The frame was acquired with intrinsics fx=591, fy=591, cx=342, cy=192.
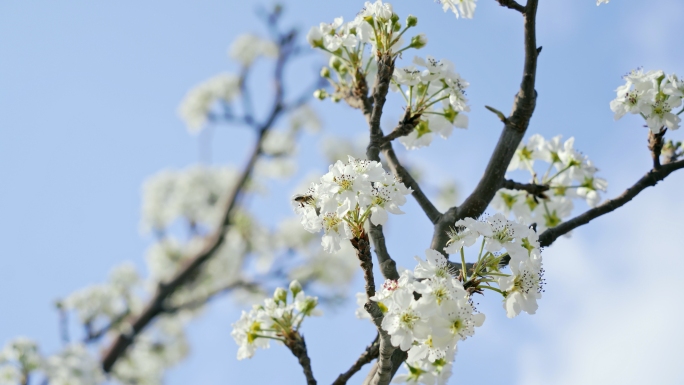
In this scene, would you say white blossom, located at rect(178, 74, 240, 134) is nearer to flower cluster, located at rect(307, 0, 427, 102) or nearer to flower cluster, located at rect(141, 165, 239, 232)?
flower cluster, located at rect(141, 165, 239, 232)

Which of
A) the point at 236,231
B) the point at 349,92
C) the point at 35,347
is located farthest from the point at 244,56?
the point at 349,92

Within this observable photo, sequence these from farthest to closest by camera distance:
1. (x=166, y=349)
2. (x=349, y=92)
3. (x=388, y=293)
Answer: (x=166, y=349)
(x=349, y=92)
(x=388, y=293)

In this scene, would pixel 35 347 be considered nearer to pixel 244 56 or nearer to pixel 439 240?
pixel 439 240

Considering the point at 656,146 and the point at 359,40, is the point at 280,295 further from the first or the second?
the point at 656,146

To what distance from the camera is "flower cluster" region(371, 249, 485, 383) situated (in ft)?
5.98

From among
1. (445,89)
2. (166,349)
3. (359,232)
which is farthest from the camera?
(166,349)

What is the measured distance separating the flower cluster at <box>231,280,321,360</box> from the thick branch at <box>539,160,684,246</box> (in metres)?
1.18

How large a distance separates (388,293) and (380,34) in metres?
1.30

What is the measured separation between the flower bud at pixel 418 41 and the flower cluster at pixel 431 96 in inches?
3.2

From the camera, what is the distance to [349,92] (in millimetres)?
3182

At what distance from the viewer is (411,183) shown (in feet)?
9.06

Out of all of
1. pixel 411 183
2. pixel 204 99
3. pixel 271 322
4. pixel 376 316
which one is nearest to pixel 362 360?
pixel 271 322

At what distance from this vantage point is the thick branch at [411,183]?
8.72 feet

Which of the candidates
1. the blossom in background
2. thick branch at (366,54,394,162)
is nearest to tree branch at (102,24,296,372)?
the blossom in background
